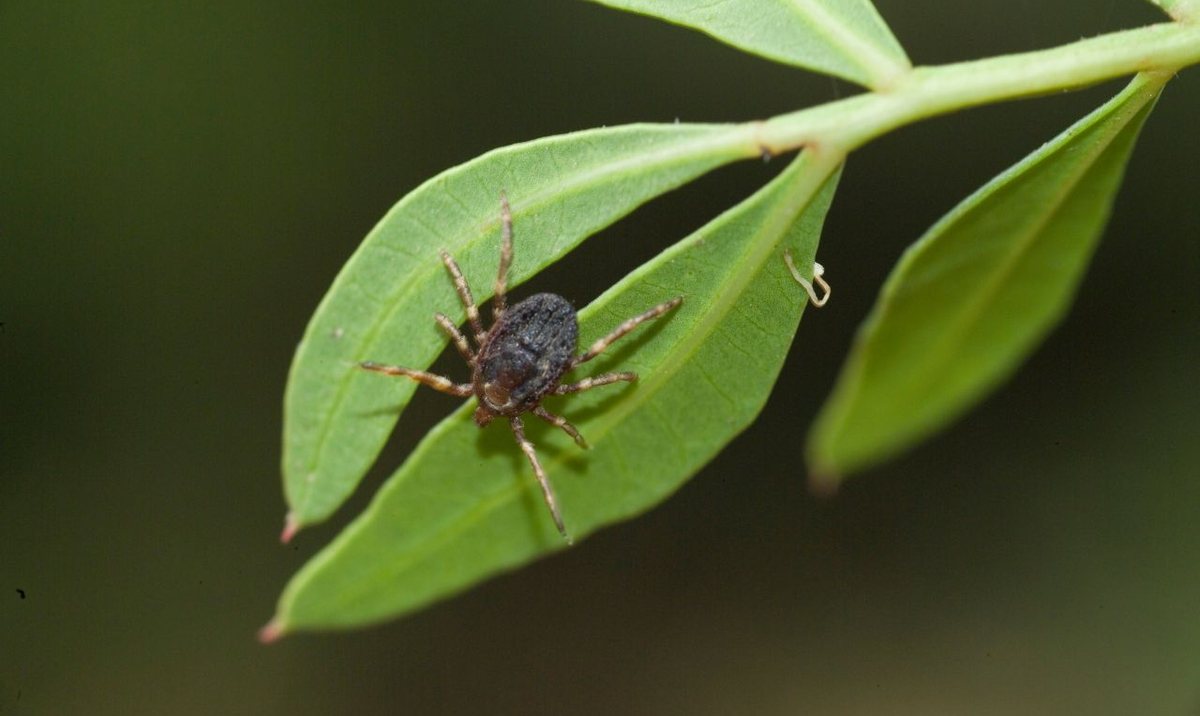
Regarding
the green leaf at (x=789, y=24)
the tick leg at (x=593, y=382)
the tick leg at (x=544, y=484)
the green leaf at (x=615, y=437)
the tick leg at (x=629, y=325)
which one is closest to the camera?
the green leaf at (x=789, y=24)

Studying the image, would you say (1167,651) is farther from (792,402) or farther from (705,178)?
(705,178)

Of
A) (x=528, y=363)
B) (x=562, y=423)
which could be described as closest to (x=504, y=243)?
(x=562, y=423)

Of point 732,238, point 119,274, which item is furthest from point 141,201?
point 732,238

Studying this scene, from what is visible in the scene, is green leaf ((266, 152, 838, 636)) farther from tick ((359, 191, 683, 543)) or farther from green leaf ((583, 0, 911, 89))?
green leaf ((583, 0, 911, 89))

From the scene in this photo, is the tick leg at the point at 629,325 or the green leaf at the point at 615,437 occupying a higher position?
the tick leg at the point at 629,325

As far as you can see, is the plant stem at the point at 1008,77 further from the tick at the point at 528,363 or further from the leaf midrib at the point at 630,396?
the tick at the point at 528,363

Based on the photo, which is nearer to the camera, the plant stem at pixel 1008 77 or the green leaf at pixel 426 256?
the plant stem at pixel 1008 77

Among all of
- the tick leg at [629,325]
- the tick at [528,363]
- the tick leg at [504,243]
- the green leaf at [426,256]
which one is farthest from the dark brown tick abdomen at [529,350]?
the green leaf at [426,256]

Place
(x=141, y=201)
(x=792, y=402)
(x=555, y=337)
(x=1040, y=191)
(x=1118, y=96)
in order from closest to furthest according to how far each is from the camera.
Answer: (x=1118, y=96)
(x=1040, y=191)
(x=555, y=337)
(x=141, y=201)
(x=792, y=402)
